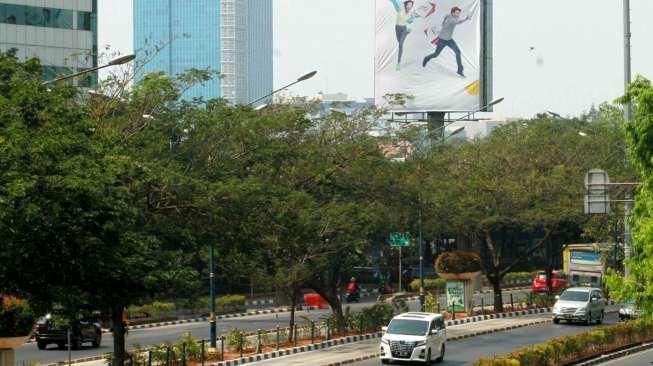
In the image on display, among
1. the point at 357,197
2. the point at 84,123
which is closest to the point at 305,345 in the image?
the point at 357,197

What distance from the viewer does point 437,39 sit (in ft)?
297

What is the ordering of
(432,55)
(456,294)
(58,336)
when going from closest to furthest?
(58,336)
(456,294)
(432,55)

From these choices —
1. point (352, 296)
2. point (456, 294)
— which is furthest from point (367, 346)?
point (352, 296)

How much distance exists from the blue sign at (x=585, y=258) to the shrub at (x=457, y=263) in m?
17.7

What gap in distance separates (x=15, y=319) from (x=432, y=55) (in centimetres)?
6619

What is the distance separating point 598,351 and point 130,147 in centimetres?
1588

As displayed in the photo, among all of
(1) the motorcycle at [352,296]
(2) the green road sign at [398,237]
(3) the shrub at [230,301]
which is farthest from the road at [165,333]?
(2) the green road sign at [398,237]

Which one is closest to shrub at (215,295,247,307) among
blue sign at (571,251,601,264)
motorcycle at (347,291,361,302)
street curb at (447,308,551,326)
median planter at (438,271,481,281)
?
motorcycle at (347,291,361,302)

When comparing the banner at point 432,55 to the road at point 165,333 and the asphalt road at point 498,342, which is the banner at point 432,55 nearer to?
the road at point 165,333

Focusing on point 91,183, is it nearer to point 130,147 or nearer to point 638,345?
point 130,147

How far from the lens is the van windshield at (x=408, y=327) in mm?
36594

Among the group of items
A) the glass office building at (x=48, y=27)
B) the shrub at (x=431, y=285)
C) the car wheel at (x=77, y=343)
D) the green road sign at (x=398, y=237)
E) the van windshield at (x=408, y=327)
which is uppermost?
the glass office building at (x=48, y=27)

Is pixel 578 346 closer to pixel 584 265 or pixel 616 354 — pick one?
pixel 616 354

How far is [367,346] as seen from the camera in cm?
4294
